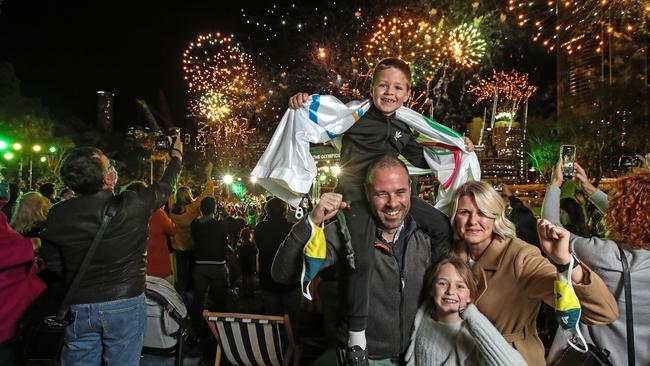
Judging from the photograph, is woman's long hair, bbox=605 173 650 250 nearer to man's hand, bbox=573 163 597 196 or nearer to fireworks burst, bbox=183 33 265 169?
Answer: man's hand, bbox=573 163 597 196

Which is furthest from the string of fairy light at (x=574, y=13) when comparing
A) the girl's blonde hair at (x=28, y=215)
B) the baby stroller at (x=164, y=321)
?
the girl's blonde hair at (x=28, y=215)

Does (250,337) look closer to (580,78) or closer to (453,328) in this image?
(453,328)

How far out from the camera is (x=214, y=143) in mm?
40125

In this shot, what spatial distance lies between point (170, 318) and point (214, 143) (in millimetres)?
36881

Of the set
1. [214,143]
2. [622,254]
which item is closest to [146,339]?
[622,254]

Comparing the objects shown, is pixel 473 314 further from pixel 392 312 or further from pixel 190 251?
pixel 190 251

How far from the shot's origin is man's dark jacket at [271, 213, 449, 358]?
290 centimetres

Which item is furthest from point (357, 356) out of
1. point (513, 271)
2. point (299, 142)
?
point (299, 142)

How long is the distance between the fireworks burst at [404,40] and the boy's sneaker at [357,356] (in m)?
17.2

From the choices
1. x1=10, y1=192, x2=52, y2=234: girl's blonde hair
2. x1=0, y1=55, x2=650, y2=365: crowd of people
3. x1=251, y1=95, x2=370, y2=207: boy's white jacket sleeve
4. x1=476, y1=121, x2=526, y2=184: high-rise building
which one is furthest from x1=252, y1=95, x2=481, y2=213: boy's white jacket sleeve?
x1=476, y1=121, x2=526, y2=184: high-rise building

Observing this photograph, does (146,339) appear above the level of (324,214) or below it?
below

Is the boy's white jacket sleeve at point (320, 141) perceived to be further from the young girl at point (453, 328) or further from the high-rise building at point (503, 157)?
the high-rise building at point (503, 157)

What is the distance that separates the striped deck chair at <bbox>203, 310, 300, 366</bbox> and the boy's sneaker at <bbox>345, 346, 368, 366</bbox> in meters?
2.02

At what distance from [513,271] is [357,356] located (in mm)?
1083
